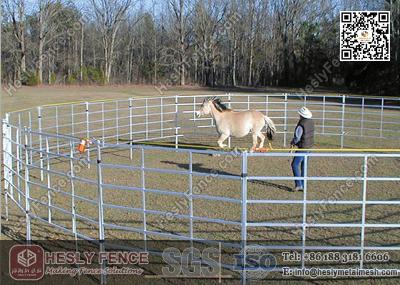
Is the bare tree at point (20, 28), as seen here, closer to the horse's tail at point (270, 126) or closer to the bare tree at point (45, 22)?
the bare tree at point (45, 22)

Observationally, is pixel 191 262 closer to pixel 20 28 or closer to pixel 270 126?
pixel 270 126

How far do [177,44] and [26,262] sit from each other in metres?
46.5

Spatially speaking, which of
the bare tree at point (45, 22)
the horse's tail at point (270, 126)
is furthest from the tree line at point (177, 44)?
the horse's tail at point (270, 126)

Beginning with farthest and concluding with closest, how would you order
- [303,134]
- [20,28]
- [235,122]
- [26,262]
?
[20,28] → [235,122] → [303,134] → [26,262]

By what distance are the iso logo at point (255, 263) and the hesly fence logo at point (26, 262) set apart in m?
2.28

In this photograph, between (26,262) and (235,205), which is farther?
(235,205)

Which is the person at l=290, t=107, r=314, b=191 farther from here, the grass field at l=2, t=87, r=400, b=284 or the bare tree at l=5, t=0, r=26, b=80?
the bare tree at l=5, t=0, r=26, b=80

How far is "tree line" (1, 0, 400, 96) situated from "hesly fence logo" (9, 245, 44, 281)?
4301 centimetres

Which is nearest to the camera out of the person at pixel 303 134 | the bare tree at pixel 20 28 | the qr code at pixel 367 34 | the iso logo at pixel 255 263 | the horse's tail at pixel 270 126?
the iso logo at pixel 255 263

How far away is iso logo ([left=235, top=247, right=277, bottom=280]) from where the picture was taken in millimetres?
4852

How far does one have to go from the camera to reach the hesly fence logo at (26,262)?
5.13 metres

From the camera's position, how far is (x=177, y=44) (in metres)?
50.3

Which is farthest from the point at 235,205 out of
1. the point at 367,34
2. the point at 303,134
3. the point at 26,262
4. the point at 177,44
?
the point at 177,44

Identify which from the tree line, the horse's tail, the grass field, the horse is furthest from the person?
the tree line
